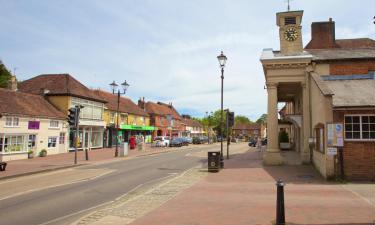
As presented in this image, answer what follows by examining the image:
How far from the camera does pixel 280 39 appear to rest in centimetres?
2212

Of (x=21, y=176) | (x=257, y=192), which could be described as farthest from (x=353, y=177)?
(x=21, y=176)

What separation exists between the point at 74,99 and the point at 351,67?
2812 centimetres

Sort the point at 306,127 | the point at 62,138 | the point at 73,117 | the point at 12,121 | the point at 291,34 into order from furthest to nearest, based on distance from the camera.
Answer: the point at 62,138, the point at 12,121, the point at 73,117, the point at 291,34, the point at 306,127

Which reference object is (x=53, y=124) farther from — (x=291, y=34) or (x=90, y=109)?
(x=291, y=34)

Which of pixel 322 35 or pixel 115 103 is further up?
pixel 322 35


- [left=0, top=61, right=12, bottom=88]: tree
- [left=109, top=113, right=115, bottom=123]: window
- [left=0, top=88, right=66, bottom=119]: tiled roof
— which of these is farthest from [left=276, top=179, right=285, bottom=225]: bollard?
[left=0, top=61, right=12, bottom=88]: tree

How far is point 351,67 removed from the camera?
18.6 meters

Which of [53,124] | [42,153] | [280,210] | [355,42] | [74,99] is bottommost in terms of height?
[42,153]

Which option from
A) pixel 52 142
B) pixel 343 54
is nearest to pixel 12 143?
pixel 52 142

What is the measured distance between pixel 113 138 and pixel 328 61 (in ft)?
111

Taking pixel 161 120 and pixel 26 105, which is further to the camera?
pixel 161 120

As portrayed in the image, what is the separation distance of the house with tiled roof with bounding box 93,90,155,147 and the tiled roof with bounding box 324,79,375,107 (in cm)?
3215

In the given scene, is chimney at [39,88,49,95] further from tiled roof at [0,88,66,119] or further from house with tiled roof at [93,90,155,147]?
house with tiled roof at [93,90,155,147]

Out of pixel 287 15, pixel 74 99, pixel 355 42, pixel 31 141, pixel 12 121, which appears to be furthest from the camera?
pixel 355 42
